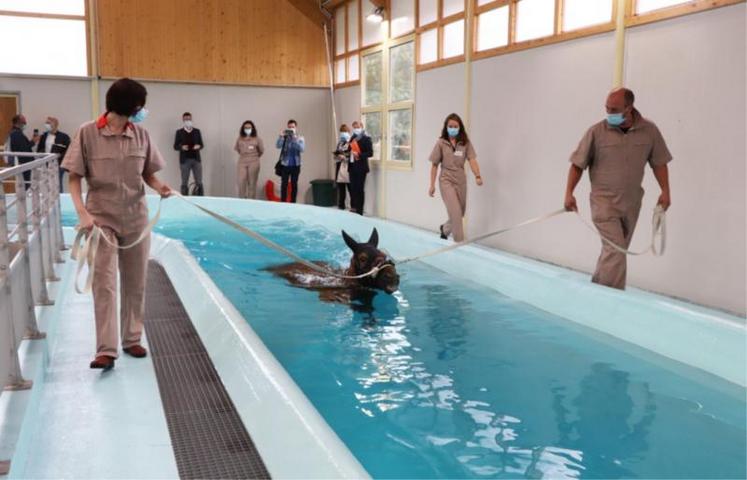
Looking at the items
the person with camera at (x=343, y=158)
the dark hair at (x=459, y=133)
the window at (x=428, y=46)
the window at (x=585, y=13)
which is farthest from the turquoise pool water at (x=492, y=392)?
the person with camera at (x=343, y=158)

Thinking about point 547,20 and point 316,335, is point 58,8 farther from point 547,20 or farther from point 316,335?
point 316,335

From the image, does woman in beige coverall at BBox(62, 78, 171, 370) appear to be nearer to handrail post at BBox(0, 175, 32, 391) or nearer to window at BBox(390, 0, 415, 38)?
handrail post at BBox(0, 175, 32, 391)

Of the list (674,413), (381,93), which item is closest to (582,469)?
(674,413)

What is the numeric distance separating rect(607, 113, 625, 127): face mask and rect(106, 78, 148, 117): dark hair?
3444 millimetres

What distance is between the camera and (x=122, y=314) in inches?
155

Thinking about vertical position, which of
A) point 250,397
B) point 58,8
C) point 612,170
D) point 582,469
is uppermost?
point 58,8

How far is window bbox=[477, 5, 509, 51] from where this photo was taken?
883 cm

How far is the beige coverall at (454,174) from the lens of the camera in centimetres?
855

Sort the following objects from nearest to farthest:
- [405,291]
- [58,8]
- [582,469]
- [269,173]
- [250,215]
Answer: [582,469]
[405,291]
[250,215]
[58,8]
[269,173]

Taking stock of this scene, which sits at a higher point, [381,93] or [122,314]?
[381,93]

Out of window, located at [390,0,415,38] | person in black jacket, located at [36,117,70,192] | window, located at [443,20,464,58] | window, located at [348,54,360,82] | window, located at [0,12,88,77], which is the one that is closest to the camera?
window, located at [443,20,464,58]

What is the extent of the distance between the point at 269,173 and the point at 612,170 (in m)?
12.0

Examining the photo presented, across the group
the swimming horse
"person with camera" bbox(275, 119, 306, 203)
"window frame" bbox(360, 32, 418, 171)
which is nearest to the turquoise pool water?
the swimming horse

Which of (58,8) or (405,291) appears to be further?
(58,8)
